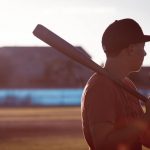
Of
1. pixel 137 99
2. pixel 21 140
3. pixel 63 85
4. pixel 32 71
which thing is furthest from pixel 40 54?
pixel 137 99

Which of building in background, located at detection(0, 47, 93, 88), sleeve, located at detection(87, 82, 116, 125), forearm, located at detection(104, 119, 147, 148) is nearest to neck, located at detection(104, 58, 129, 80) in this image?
sleeve, located at detection(87, 82, 116, 125)

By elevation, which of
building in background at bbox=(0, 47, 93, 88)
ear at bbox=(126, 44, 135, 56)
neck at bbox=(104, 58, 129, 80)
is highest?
ear at bbox=(126, 44, 135, 56)

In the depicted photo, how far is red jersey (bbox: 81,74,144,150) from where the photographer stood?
13.0ft

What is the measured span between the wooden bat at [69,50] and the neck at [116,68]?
0.05 m

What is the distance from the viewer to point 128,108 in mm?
4164

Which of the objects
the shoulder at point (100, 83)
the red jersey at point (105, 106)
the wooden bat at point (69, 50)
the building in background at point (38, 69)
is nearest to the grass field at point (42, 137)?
the wooden bat at point (69, 50)

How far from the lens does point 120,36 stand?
4172mm

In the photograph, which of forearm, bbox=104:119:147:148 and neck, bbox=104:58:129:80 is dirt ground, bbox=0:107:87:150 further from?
forearm, bbox=104:119:147:148

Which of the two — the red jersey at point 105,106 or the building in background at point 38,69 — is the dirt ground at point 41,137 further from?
the building in background at point 38,69

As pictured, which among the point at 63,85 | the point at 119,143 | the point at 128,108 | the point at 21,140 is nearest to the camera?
the point at 119,143

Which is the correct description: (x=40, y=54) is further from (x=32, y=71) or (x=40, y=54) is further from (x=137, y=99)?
(x=137, y=99)

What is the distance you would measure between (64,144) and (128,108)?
1153 cm

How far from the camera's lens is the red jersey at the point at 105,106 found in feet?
13.0

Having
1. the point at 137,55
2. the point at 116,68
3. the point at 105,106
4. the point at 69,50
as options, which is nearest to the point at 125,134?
the point at 105,106
